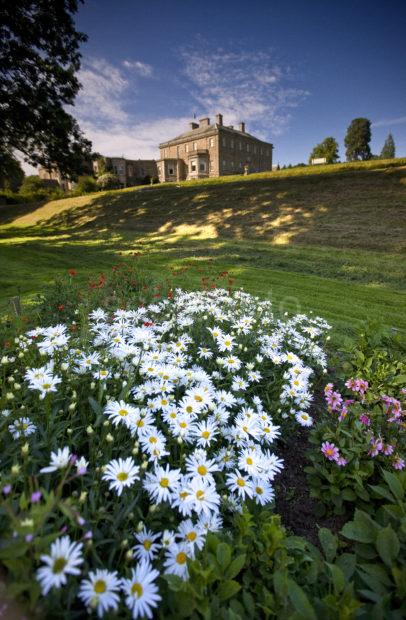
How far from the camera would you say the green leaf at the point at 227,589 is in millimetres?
1084

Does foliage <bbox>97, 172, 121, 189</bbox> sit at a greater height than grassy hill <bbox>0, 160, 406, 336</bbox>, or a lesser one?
greater

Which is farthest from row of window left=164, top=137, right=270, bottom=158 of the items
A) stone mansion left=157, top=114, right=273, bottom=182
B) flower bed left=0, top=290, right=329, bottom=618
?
flower bed left=0, top=290, right=329, bottom=618

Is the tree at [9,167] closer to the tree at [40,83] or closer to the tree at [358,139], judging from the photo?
the tree at [40,83]

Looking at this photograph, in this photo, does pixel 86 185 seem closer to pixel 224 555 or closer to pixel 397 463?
pixel 397 463

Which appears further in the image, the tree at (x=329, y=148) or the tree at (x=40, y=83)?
the tree at (x=329, y=148)

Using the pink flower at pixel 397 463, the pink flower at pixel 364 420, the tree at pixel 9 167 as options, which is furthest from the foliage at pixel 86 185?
the pink flower at pixel 397 463

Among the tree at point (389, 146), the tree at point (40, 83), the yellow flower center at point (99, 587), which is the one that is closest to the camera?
the yellow flower center at point (99, 587)

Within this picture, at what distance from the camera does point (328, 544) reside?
Answer: 1.41 m

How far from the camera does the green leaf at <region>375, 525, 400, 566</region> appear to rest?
124 centimetres

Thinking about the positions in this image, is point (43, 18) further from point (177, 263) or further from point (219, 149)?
point (219, 149)

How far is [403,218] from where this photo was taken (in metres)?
12.9

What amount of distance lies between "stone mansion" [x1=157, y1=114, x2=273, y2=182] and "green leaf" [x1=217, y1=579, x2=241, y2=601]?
42.2 meters

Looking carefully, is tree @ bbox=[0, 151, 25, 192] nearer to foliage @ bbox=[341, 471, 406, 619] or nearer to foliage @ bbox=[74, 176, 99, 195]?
foliage @ bbox=[341, 471, 406, 619]

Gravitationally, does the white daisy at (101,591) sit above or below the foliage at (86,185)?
below
